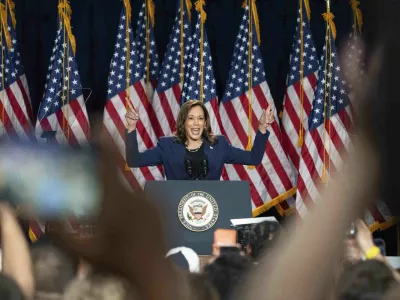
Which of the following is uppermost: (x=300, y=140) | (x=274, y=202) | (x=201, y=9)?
(x=201, y=9)

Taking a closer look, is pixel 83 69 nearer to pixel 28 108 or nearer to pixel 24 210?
pixel 28 108

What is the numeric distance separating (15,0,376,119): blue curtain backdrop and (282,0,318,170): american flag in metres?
0.34

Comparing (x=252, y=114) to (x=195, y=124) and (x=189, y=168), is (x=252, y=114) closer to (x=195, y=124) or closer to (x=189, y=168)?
(x=195, y=124)

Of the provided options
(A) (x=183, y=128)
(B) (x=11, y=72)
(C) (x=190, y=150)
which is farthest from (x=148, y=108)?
(C) (x=190, y=150)

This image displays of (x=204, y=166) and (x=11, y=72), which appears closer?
(x=204, y=166)

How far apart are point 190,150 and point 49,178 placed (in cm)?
319

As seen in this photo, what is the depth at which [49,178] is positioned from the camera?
Result: 0.39m

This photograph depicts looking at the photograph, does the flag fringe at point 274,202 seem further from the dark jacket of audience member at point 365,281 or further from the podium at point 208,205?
the dark jacket of audience member at point 365,281

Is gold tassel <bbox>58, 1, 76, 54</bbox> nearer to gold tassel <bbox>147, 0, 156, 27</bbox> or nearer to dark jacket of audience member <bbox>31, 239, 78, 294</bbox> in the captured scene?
gold tassel <bbox>147, 0, 156, 27</bbox>

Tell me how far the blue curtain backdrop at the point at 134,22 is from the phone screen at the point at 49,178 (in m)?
7.14

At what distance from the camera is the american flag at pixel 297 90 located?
23.9ft

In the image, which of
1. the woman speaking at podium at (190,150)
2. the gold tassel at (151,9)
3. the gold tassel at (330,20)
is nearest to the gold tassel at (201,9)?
the gold tassel at (151,9)

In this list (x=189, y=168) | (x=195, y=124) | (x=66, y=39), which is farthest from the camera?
(x=66, y=39)

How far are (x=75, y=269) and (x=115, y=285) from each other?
0.04 m
